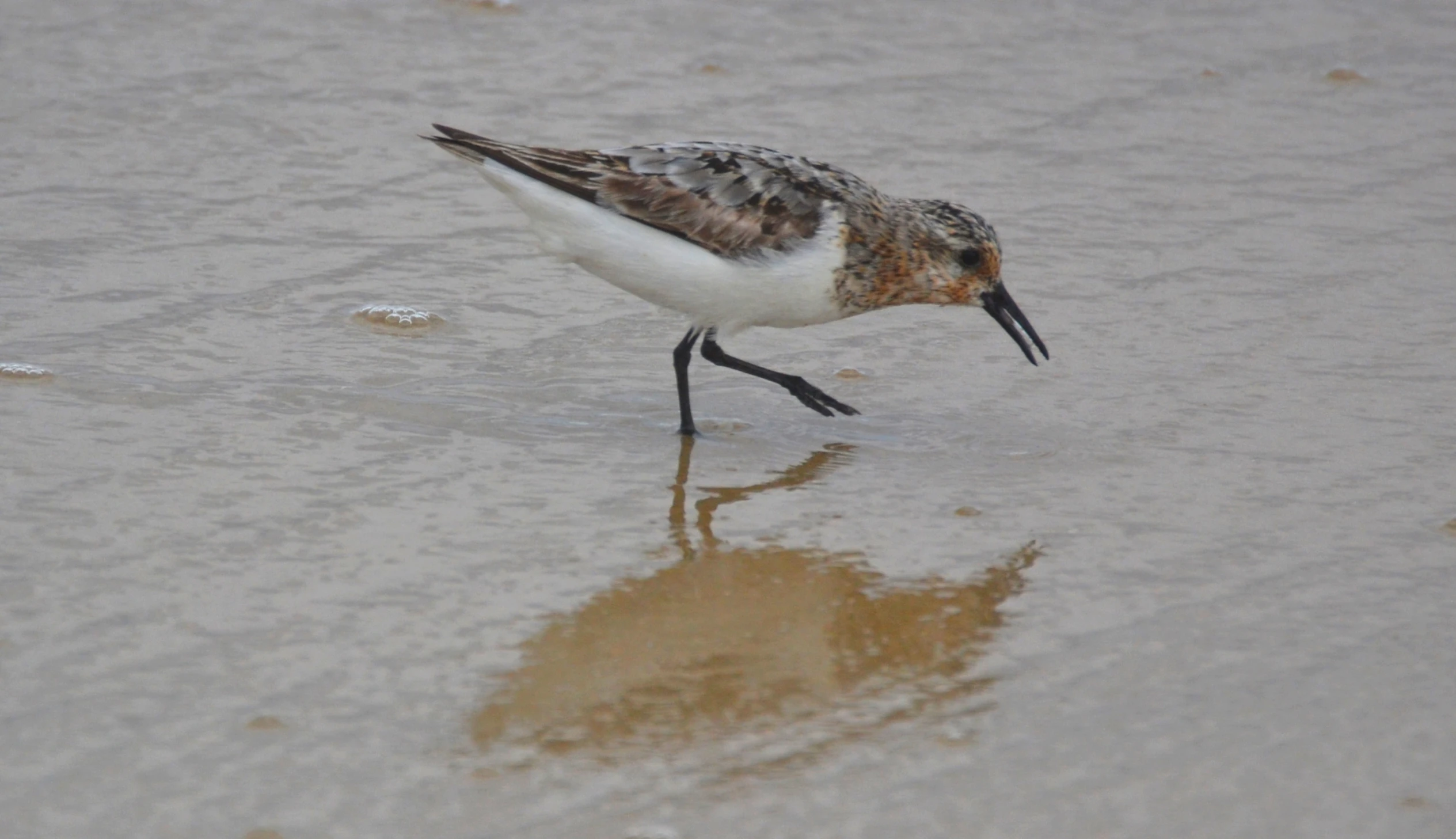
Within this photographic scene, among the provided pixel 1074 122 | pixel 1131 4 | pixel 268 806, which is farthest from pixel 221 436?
pixel 1131 4

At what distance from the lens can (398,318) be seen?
19.8 feet

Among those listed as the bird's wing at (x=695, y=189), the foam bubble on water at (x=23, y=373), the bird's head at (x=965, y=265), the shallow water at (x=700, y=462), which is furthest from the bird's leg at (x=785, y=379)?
the foam bubble on water at (x=23, y=373)

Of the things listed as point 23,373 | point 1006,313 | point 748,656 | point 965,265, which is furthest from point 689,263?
point 23,373

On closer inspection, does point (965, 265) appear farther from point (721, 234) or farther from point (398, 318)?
point (398, 318)

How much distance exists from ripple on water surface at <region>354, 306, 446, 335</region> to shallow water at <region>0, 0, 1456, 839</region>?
0.08 ft

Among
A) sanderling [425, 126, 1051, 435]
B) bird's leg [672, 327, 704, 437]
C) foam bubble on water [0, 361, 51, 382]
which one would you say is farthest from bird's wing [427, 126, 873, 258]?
foam bubble on water [0, 361, 51, 382]

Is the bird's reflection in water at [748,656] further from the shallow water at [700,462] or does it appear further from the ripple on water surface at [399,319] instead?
the ripple on water surface at [399,319]

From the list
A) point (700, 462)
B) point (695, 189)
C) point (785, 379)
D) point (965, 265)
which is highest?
point (695, 189)

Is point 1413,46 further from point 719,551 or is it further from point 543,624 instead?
point 543,624

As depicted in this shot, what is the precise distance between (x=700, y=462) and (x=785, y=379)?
54 centimetres

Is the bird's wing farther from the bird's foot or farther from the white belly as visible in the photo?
the bird's foot

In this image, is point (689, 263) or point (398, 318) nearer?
point (689, 263)

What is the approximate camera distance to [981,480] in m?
5.03

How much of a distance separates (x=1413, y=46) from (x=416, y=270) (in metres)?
5.62
